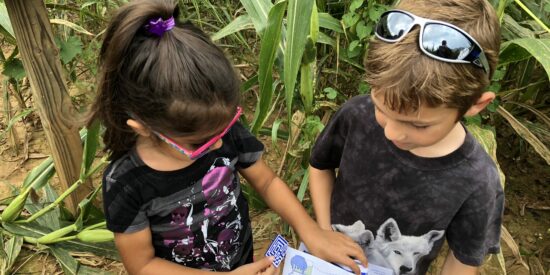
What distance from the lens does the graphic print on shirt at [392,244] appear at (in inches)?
42.8

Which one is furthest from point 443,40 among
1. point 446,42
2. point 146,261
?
point 146,261

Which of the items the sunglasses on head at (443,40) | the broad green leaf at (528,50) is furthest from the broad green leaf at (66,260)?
the broad green leaf at (528,50)

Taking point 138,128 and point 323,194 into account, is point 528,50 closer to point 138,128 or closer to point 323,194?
point 323,194

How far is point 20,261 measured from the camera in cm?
182

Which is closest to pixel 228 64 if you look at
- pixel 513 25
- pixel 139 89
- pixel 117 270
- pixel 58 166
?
pixel 139 89

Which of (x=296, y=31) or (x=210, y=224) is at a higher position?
(x=296, y=31)

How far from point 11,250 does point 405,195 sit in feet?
4.69

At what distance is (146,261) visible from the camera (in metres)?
1.10

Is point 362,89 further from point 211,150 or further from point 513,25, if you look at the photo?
point 211,150

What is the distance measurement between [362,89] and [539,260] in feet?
3.08

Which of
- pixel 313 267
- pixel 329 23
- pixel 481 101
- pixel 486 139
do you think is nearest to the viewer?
pixel 481 101

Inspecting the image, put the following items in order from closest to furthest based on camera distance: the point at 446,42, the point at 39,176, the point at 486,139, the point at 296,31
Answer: the point at 446,42
the point at 296,31
the point at 486,139
the point at 39,176

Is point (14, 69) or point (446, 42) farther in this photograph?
point (14, 69)

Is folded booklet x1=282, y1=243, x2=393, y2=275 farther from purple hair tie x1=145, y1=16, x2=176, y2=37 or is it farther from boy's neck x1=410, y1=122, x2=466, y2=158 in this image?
purple hair tie x1=145, y1=16, x2=176, y2=37
